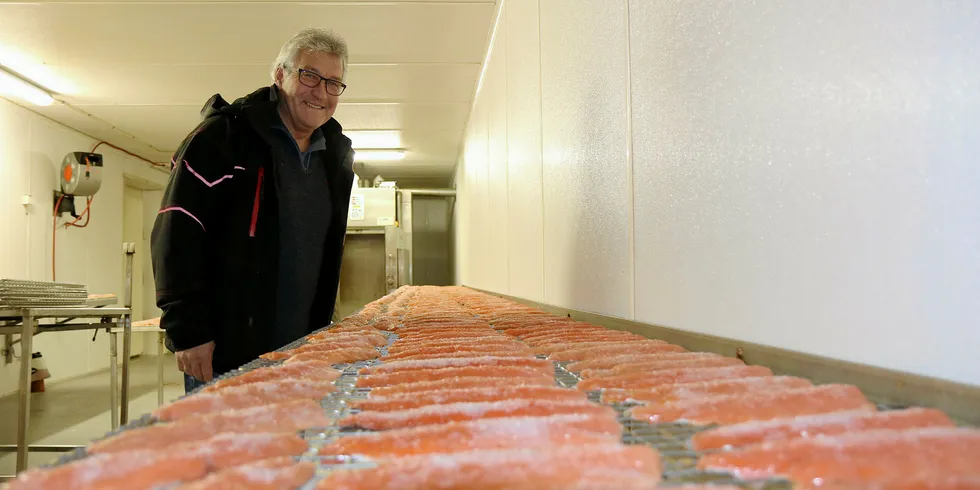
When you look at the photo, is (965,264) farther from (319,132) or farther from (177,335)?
(319,132)

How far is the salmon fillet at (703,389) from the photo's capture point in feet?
3.04

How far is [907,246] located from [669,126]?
2.76ft

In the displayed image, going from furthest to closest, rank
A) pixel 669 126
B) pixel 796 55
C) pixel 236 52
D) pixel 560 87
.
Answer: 1. pixel 236 52
2. pixel 560 87
3. pixel 669 126
4. pixel 796 55

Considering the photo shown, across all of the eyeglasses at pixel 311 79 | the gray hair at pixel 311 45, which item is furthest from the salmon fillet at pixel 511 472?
the gray hair at pixel 311 45

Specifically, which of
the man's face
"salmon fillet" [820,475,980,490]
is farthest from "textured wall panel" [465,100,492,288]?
"salmon fillet" [820,475,980,490]

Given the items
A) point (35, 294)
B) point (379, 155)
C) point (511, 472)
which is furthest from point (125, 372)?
point (379, 155)

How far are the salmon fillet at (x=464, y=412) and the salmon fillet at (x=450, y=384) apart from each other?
13 centimetres

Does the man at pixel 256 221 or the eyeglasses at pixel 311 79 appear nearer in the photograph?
the man at pixel 256 221

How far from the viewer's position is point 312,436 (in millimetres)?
825

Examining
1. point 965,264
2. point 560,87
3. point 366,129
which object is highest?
point 366,129

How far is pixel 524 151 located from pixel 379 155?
204 inches


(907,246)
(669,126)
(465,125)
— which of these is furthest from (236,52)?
(907,246)

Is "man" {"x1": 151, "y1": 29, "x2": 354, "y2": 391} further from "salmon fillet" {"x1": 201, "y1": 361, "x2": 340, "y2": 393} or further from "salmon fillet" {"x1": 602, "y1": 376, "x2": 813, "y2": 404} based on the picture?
"salmon fillet" {"x1": 602, "y1": 376, "x2": 813, "y2": 404}

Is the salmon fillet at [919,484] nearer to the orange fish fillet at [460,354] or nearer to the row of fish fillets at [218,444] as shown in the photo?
the row of fish fillets at [218,444]
